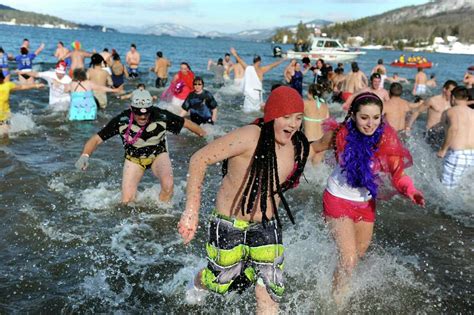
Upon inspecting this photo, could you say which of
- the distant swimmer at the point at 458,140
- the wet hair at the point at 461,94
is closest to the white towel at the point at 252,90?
the distant swimmer at the point at 458,140

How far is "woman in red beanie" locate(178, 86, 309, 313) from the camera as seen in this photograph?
10.4 ft

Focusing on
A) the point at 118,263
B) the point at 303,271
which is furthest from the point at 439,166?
the point at 118,263

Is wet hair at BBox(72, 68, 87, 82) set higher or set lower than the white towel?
higher

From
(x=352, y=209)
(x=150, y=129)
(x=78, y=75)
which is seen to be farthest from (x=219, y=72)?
(x=352, y=209)

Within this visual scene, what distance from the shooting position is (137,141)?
231 inches

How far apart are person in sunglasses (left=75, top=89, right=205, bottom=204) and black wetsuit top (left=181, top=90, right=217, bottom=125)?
4423 mm

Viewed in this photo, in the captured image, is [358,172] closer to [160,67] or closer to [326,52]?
[160,67]

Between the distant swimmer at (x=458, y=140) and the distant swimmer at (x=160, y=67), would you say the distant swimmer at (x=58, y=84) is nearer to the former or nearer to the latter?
the distant swimmer at (x=160, y=67)

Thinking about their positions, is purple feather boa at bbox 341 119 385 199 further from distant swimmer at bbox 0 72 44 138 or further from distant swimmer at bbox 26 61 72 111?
distant swimmer at bbox 26 61 72 111

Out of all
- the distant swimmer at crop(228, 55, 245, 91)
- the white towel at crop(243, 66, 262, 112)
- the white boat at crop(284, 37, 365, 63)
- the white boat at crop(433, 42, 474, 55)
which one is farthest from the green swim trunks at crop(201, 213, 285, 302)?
the white boat at crop(433, 42, 474, 55)

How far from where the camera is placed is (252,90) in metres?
15.2

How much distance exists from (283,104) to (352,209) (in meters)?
1.30

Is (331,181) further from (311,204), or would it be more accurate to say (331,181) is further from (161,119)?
(311,204)

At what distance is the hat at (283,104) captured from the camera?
10.2ft
